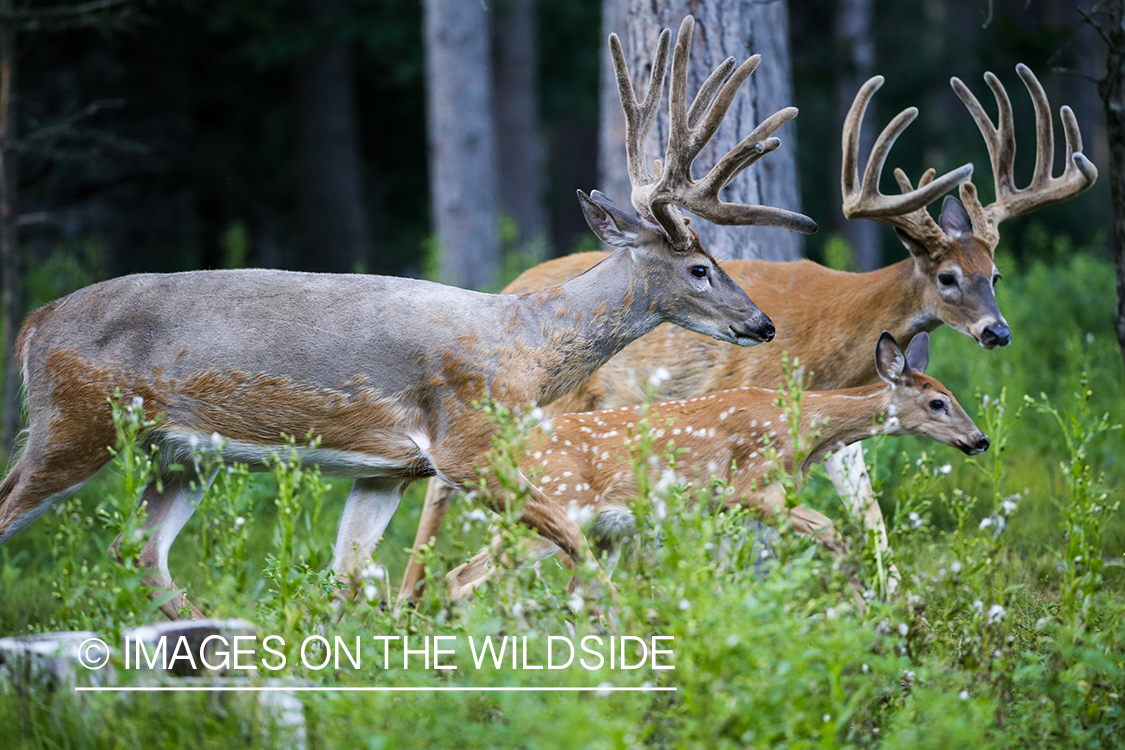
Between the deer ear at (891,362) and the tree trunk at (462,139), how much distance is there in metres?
7.61

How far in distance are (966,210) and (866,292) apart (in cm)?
64

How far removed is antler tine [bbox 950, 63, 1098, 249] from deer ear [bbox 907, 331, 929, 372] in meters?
0.59

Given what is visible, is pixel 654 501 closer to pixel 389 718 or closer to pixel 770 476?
pixel 770 476

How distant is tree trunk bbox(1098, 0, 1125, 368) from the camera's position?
4730 mm

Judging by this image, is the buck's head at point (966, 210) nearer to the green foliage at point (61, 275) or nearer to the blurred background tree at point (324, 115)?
the green foliage at point (61, 275)

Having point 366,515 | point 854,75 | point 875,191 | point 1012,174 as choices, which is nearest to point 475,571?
point 366,515

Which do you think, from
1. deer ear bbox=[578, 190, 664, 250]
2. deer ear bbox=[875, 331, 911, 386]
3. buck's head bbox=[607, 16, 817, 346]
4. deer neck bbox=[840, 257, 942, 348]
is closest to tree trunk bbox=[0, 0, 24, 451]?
deer ear bbox=[578, 190, 664, 250]

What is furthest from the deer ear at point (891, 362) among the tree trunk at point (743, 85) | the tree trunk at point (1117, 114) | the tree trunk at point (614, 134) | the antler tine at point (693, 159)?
the tree trunk at point (614, 134)

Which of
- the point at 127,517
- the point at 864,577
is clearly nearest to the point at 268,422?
the point at 127,517

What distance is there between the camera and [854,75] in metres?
17.7

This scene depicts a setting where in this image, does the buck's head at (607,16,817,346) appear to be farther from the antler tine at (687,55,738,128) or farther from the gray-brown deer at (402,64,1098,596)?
the gray-brown deer at (402,64,1098,596)

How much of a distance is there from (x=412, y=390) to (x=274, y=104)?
1448 cm

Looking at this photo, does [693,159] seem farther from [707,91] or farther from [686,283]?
[686,283]

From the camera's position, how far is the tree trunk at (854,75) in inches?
693
